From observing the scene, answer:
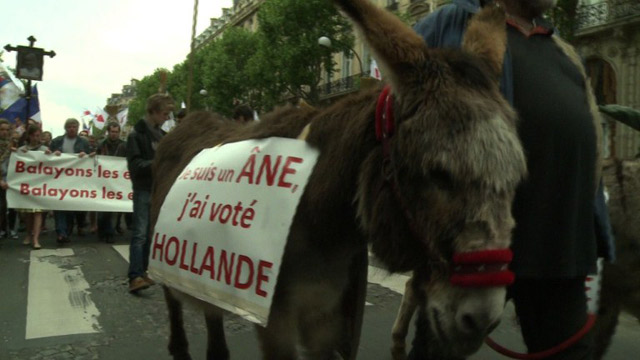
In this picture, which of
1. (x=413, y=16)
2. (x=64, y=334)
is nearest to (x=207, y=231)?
(x=64, y=334)

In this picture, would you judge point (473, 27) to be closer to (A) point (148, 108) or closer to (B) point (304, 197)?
(B) point (304, 197)

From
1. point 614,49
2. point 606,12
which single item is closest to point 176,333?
point 614,49

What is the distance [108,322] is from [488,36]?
14.4ft

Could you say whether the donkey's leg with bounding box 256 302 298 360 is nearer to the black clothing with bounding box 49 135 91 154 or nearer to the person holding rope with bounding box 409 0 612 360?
the person holding rope with bounding box 409 0 612 360

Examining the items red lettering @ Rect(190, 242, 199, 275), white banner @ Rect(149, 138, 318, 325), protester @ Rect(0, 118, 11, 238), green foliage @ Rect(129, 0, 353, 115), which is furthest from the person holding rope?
green foliage @ Rect(129, 0, 353, 115)

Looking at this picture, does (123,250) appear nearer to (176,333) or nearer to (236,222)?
(176,333)

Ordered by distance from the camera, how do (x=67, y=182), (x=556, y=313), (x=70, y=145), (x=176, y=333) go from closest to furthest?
(x=556, y=313) < (x=176, y=333) < (x=67, y=182) < (x=70, y=145)

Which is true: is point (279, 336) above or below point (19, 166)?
below

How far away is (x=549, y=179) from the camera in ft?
6.81

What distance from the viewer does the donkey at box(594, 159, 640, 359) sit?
3637mm

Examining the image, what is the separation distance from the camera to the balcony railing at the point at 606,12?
22188mm

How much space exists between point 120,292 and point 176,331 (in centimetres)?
263

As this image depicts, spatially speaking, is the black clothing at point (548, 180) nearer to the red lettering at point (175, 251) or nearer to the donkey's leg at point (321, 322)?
the donkey's leg at point (321, 322)

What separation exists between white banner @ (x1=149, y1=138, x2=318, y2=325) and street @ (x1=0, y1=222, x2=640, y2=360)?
0.77 m
